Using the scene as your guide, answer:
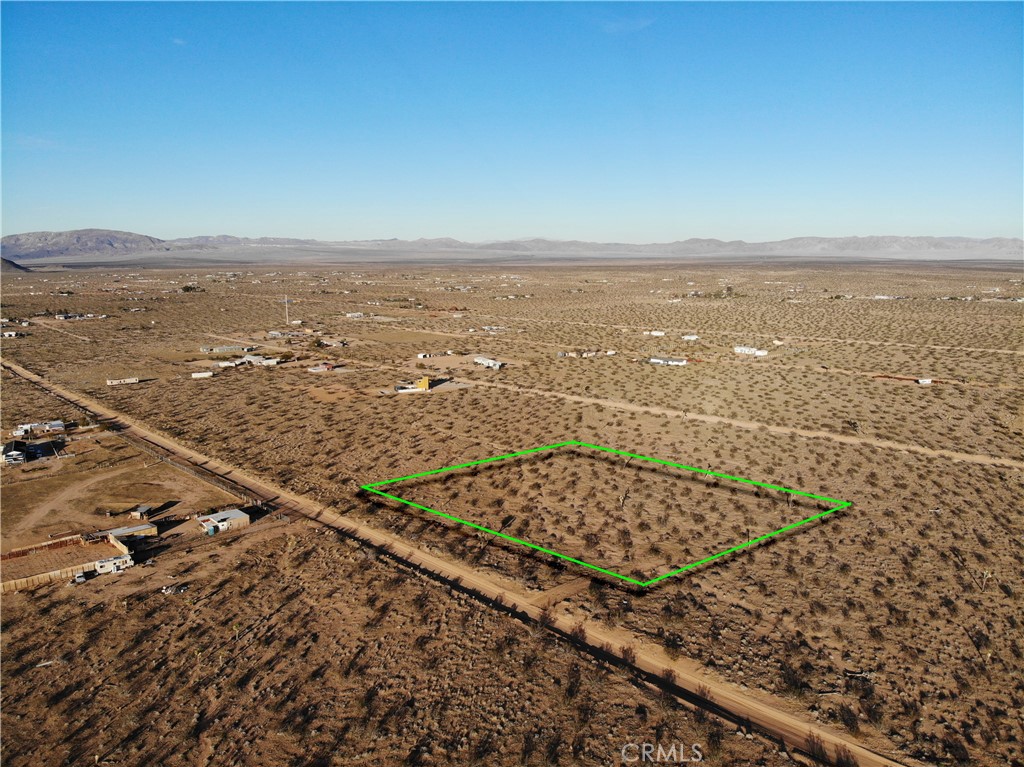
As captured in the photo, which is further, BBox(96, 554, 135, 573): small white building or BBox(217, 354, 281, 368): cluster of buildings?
BBox(217, 354, 281, 368): cluster of buildings

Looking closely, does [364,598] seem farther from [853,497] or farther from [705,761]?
[853,497]

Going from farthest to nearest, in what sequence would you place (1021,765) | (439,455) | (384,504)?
(439,455), (384,504), (1021,765)

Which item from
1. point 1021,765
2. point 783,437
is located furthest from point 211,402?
point 1021,765

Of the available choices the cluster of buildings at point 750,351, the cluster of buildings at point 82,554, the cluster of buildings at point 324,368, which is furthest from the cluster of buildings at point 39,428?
the cluster of buildings at point 750,351

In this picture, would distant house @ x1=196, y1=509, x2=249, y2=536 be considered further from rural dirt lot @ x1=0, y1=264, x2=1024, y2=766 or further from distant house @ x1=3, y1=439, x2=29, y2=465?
distant house @ x1=3, y1=439, x2=29, y2=465

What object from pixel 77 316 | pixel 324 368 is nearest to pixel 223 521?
pixel 324 368

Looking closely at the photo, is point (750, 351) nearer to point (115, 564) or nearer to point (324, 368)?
point (324, 368)

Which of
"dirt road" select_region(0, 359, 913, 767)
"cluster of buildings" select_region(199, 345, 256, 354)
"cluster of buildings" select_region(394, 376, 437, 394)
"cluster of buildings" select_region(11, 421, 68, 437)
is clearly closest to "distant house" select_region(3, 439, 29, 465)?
"cluster of buildings" select_region(11, 421, 68, 437)
